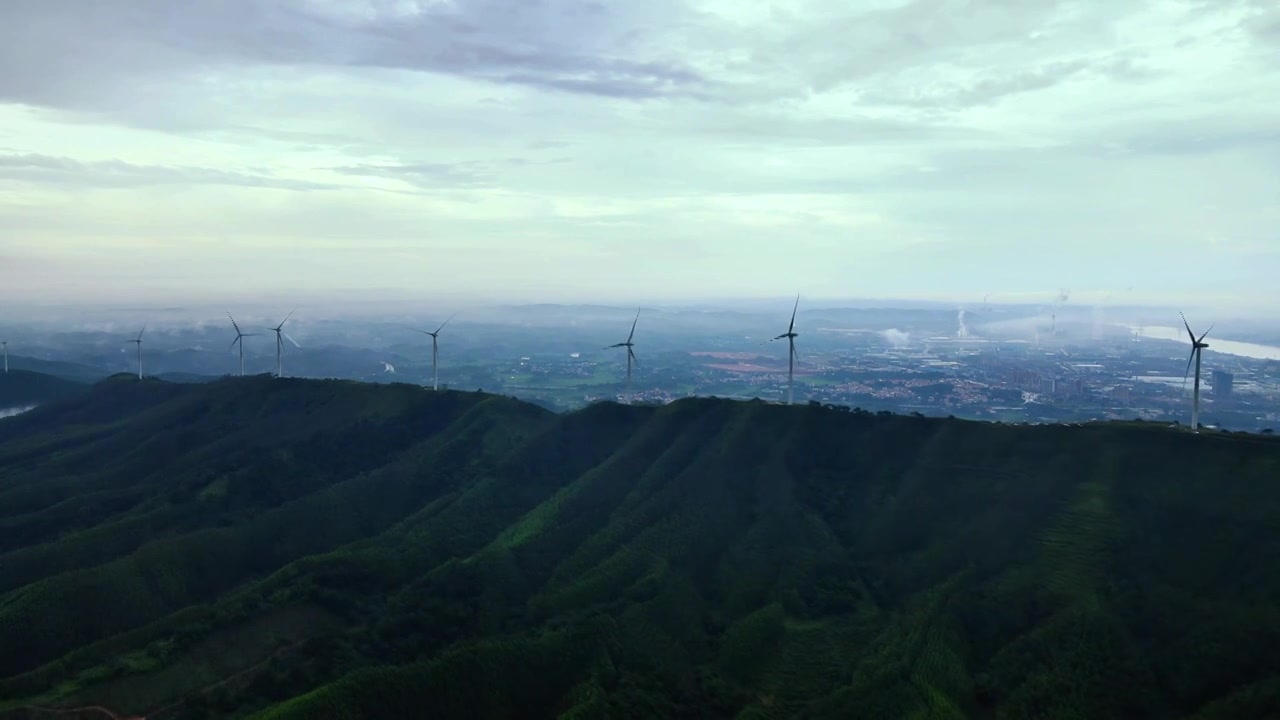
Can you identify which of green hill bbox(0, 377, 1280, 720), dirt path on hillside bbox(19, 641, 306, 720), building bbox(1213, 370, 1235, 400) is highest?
building bbox(1213, 370, 1235, 400)

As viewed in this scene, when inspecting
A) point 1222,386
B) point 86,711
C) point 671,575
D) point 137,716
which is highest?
point 1222,386

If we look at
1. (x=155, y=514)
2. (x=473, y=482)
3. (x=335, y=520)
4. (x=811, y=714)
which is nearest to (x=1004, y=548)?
(x=811, y=714)

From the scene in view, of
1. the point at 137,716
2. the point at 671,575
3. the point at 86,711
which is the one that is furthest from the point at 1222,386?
the point at 86,711

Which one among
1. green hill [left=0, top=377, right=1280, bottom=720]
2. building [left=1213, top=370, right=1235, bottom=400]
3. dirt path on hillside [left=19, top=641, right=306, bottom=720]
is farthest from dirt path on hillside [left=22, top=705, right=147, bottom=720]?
building [left=1213, top=370, right=1235, bottom=400]

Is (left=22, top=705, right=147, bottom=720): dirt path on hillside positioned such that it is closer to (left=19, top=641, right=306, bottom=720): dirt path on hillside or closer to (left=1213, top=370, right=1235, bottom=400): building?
(left=19, top=641, right=306, bottom=720): dirt path on hillside

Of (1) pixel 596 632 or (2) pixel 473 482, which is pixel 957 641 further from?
(2) pixel 473 482

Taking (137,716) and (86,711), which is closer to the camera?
(86,711)

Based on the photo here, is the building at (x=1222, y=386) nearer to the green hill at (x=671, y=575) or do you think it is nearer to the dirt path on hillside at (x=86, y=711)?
the green hill at (x=671, y=575)

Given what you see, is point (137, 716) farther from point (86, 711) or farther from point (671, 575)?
point (671, 575)
